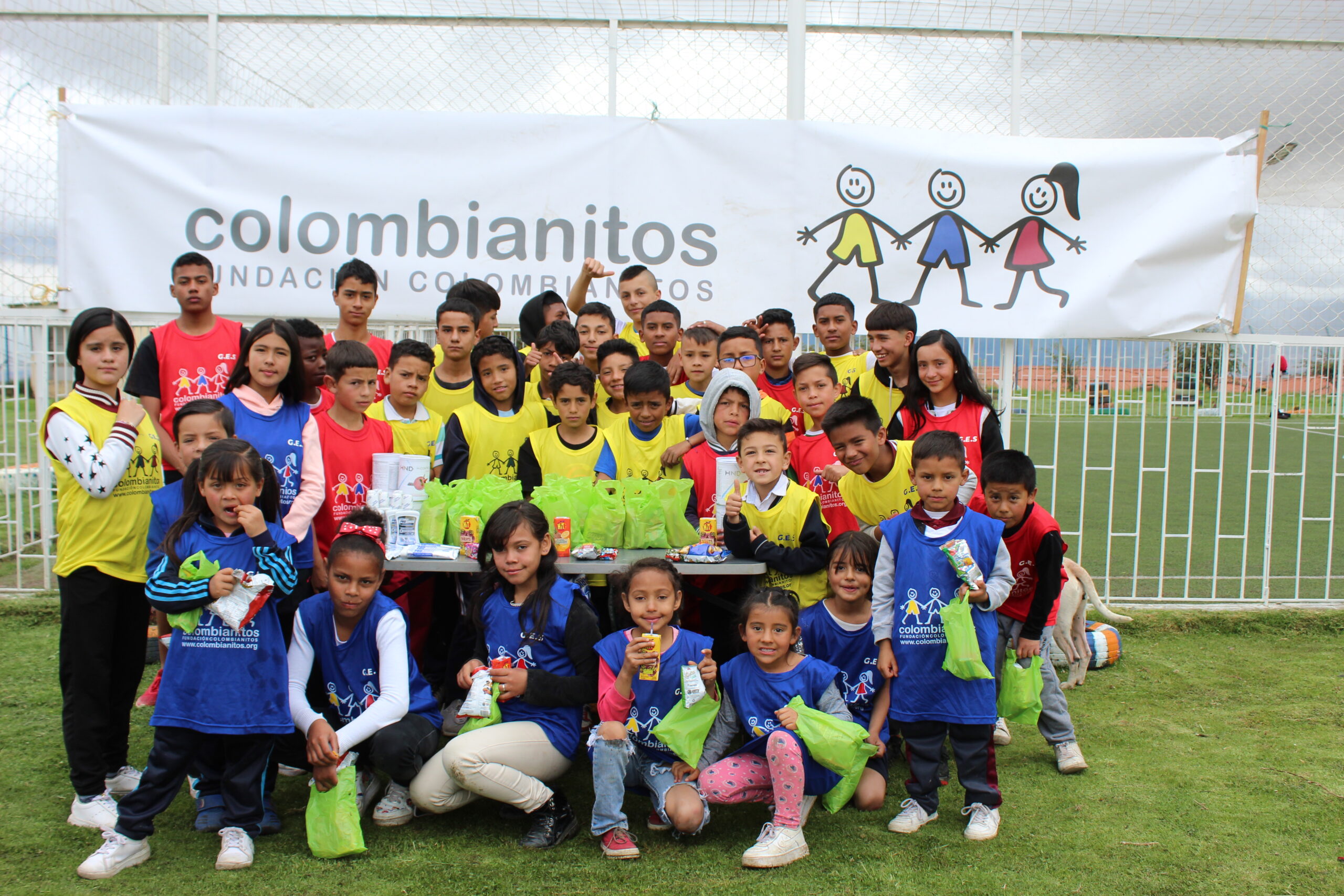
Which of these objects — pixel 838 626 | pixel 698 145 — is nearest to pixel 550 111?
pixel 698 145

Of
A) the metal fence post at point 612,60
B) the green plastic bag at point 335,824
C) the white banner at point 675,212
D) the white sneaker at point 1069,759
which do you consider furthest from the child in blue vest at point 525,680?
the metal fence post at point 612,60

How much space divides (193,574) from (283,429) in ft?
2.54

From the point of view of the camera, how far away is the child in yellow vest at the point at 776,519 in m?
3.30

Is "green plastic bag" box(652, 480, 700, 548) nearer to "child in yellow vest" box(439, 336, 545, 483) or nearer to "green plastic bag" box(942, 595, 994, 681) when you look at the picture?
"child in yellow vest" box(439, 336, 545, 483)

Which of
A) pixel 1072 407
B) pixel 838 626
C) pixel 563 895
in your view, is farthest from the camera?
pixel 1072 407

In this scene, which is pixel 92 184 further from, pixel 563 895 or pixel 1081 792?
pixel 1081 792

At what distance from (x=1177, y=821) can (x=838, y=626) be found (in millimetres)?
1302

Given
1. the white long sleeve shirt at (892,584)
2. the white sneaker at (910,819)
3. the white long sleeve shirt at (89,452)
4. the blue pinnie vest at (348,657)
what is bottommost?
the white sneaker at (910,819)

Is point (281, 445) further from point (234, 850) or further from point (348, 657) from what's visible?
point (234, 850)

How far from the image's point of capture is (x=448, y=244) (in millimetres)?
5402

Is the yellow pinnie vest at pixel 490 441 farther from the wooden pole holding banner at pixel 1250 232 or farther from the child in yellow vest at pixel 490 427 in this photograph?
the wooden pole holding banner at pixel 1250 232

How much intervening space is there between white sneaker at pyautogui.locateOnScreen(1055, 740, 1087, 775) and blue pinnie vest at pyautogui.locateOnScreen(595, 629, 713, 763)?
1579mm

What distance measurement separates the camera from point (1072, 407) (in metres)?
6.22

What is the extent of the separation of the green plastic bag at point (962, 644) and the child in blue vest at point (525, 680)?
3.97 ft
